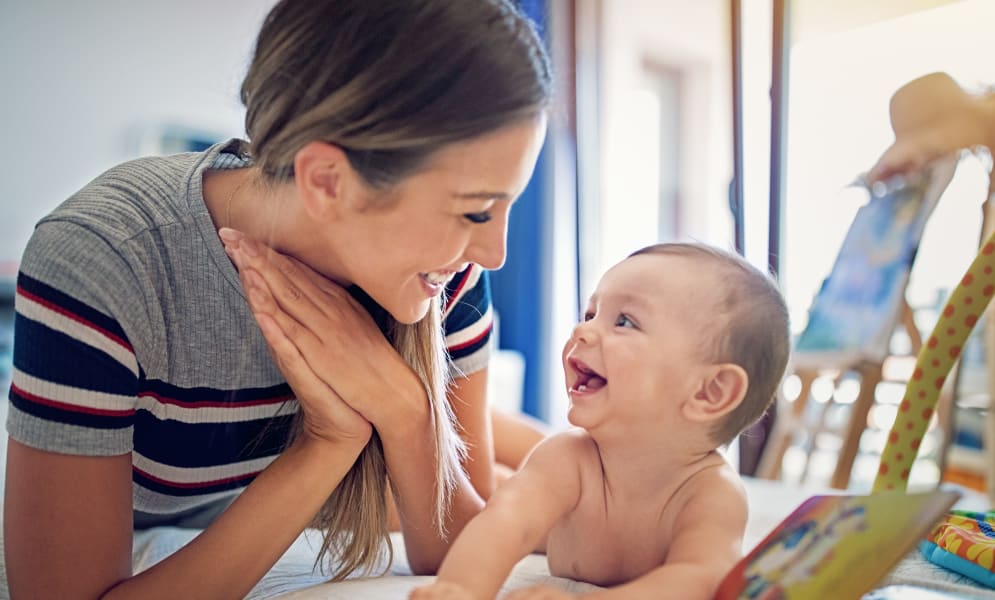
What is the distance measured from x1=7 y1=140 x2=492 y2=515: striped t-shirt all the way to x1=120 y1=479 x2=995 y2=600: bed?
0.44ft

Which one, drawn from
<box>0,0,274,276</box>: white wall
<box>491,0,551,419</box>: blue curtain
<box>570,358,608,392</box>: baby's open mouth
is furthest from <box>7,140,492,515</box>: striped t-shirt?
<box>491,0,551,419</box>: blue curtain

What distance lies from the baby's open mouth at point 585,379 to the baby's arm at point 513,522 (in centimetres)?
6

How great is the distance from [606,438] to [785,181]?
2198 mm

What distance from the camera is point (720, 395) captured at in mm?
923

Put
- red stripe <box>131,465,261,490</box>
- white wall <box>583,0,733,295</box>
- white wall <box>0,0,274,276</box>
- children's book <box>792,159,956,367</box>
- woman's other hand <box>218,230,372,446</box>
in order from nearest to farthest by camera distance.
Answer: woman's other hand <box>218,230,372,446</box>
red stripe <box>131,465,261,490</box>
children's book <box>792,159,956,367</box>
white wall <box>0,0,274,276</box>
white wall <box>583,0,733,295</box>

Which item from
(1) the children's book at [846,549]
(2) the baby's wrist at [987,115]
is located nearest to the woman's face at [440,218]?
(1) the children's book at [846,549]

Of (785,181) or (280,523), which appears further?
(785,181)

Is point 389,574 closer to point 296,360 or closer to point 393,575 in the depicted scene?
point 393,575

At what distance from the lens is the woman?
0.83 meters

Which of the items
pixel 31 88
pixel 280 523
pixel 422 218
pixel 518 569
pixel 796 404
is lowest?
pixel 796 404

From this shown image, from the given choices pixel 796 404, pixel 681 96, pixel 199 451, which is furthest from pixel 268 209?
pixel 681 96

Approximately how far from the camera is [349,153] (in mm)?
854

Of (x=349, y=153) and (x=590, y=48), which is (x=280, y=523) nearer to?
(x=349, y=153)

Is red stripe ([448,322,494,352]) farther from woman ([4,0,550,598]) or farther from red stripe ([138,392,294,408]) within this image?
red stripe ([138,392,294,408])
